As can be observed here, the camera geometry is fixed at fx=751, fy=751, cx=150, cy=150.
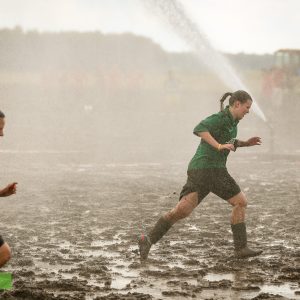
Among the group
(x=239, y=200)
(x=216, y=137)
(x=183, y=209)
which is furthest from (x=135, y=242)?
(x=216, y=137)

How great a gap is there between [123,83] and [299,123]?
15836mm

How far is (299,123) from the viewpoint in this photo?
3562cm

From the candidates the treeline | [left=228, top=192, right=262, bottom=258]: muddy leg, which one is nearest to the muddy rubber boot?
[left=228, top=192, right=262, bottom=258]: muddy leg

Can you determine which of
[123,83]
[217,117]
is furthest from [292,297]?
[123,83]

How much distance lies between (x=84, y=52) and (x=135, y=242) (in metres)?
64.2

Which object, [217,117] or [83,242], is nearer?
[217,117]

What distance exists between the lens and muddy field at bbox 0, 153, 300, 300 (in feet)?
22.5

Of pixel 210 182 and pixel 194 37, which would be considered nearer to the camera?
pixel 210 182

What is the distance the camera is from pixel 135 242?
9164 mm

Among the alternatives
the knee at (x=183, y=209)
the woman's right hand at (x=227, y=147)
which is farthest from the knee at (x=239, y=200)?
the woman's right hand at (x=227, y=147)

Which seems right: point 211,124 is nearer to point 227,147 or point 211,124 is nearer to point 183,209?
point 227,147

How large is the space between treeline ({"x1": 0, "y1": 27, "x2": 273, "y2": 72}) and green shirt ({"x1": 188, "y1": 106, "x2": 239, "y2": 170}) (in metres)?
57.5

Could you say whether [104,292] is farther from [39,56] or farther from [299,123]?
[39,56]

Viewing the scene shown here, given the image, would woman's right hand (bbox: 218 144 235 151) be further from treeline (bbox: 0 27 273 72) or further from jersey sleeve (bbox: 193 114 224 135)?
treeline (bbox: 0 27 273 72)
